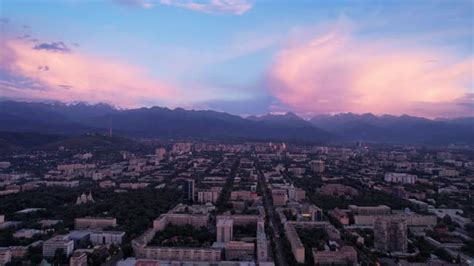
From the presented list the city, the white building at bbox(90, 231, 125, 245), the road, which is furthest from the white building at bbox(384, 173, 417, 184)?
the white building at bbox(90, 231, 125, 245)

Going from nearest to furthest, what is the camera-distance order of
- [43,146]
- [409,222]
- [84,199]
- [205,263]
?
[205,263], [409,222], [84,199], [43,146]

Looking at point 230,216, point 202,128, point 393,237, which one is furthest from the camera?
point 202,128

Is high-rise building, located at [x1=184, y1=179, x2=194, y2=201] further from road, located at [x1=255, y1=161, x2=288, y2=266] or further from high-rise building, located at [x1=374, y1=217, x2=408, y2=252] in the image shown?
high-rise building, located at [x1=374, y1=217, x2=408, y2=252]

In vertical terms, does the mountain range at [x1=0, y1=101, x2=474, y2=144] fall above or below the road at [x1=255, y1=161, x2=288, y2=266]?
above

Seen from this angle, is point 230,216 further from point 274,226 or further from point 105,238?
point 105,238

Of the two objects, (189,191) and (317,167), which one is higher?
(317,167)

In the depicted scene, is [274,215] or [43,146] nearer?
[274,215]

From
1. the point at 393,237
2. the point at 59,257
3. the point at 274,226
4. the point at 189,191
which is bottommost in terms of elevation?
the point at 59,257

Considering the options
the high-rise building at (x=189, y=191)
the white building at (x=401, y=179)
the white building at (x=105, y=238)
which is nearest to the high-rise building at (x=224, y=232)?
the white building at (x=105, y=238)

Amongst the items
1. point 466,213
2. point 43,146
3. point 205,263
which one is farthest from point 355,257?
point 43,146

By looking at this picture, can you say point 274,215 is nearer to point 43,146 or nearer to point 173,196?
point 173,196

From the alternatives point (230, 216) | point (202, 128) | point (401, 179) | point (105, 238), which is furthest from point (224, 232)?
point (202, 128)
